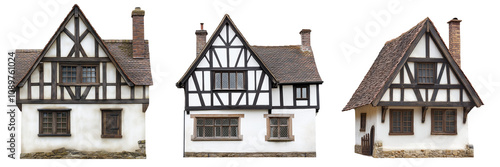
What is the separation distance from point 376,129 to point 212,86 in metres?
7.42

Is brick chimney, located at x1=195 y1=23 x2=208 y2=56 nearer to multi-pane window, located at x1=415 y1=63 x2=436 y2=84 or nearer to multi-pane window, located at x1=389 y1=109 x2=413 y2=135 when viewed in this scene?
multi-pane window, located at x1=389 y1=109 x2=413 y2=135

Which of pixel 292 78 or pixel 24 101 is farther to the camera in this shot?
pixel 292 78

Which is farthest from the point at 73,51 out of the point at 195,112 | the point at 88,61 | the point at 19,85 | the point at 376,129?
the point at 376,129

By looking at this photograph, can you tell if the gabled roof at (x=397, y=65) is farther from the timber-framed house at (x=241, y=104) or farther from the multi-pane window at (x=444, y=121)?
the timber-framed house at (x=241, y=104)

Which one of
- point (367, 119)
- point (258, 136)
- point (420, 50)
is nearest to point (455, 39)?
point (420, 50)

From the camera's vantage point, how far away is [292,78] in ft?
105

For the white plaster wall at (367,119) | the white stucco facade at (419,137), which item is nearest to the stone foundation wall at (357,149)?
the white plaster wall at (367,119)

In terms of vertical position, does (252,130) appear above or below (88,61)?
below

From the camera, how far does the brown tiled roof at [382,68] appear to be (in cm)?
3069

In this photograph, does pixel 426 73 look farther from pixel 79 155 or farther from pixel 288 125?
pixel 79 155

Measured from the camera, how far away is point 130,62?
31.4 meters

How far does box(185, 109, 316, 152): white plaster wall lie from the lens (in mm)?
31330

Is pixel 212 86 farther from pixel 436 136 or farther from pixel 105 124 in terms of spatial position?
pixel 436 136

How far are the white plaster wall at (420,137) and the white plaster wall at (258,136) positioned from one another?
10.3ft
